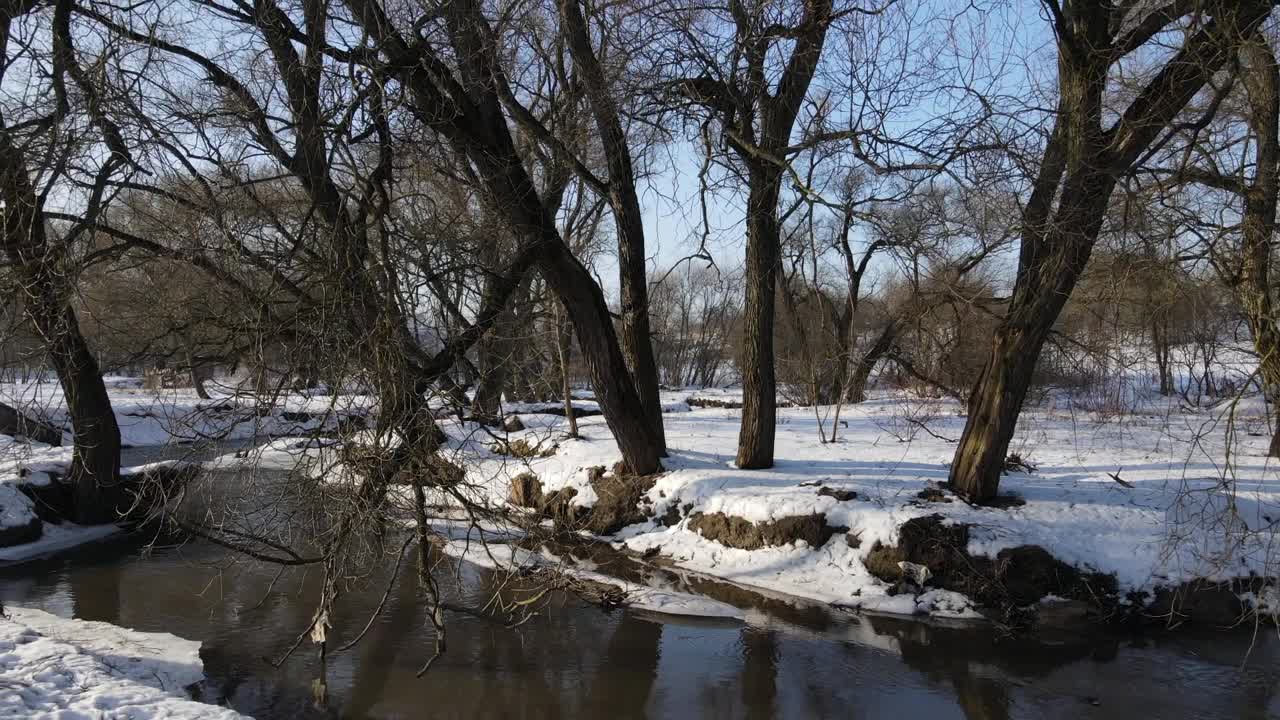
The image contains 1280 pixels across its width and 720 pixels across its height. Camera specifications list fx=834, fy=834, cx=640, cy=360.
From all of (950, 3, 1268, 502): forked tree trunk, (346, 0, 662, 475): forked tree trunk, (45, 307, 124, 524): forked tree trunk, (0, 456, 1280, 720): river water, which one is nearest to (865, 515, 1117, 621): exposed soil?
(0, 456, 1280, 720): river water

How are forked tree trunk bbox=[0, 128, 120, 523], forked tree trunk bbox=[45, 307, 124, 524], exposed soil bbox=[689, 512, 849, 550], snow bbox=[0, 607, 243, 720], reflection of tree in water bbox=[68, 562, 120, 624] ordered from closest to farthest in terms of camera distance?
snow bbox=[0, 607, 243, 720] → forked tree trunk bbox=[0, 128, 120, 523] → reflection of tree in water bbox=[68, 562, 120, 624] → exposed soil bbox=[689, 512, 849, 550] → forked tree trunk bbox=[45, 307, 124, 524]

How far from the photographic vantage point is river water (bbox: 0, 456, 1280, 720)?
22.2 feet

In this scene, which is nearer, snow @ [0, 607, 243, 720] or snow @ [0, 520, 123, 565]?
snow @ [0, 607, 243, 720]

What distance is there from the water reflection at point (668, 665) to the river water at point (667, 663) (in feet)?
0.07

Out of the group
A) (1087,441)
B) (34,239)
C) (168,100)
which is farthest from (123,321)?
(1087,441)

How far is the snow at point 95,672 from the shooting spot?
509 centimetres

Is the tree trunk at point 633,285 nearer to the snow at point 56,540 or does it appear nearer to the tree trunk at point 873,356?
the tree trunk at point 873,356

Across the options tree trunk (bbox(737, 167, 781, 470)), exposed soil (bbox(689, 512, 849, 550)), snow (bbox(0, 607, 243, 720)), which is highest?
tree trunk (bbox(737, 167, 781, 470))

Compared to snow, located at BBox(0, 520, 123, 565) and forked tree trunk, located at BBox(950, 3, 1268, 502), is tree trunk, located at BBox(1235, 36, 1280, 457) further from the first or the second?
snow, located at BBox(0, 520, 123, 565)

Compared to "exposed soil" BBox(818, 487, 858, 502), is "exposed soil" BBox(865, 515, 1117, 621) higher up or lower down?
lower down

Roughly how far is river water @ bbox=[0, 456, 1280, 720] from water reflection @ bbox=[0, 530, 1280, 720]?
2 cm

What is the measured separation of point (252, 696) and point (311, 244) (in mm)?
3730

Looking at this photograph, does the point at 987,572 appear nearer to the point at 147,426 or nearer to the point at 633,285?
the point at 633,285

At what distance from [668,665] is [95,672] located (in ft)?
14.8
